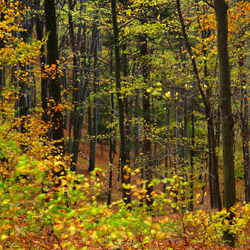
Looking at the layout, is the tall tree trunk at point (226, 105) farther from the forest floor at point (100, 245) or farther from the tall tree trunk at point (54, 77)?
the tall tree trunk at point (54, 77)

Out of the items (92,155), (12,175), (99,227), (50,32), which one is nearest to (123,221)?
(99,227)

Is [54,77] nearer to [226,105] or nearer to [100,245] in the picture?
[226,105]

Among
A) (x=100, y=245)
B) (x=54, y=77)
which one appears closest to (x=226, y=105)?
(x=100, y=245)

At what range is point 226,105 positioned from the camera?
21.3 feet

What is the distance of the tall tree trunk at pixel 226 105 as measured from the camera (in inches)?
255

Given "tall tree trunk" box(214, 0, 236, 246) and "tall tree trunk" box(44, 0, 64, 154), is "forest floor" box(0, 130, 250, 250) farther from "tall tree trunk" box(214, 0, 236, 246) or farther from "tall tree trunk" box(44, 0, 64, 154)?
"tall tree trunk" box(44, 0, 64, 154)

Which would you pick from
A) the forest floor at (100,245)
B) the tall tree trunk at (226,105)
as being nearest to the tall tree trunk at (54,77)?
the forest floor at (100,245)

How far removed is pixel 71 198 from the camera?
9.81 feet

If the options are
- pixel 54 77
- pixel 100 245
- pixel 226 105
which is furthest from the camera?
pixel 54 77

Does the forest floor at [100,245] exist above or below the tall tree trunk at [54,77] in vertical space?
below

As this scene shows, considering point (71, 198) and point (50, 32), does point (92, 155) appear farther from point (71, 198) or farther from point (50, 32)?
point (71, 198)

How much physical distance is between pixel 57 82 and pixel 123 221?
5.72 metres

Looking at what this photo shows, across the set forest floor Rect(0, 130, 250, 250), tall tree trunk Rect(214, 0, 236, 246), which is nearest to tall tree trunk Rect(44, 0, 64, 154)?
forest floor Rect(0, 130, 250, 250)

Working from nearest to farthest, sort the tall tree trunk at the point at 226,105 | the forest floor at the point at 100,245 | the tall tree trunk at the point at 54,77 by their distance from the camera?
the forest floor at the point at 100,245 → the tall tree trunk at the point at 226,105 → the tall tree trunk at the point at 54,77
